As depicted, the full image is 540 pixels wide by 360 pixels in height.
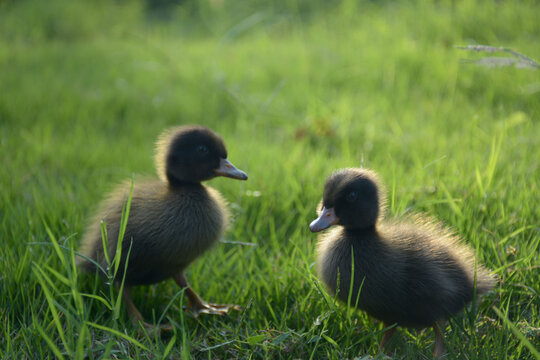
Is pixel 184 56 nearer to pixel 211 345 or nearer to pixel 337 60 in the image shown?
pixel 337 60

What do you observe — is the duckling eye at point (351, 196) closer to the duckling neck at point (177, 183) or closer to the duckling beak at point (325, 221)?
the duckling beak at point (325, 221)

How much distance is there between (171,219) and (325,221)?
0.95m

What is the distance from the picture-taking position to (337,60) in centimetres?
757

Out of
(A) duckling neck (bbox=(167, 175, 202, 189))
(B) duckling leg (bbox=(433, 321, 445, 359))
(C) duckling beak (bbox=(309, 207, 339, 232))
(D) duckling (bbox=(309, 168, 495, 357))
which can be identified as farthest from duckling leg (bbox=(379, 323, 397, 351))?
(A) duckling neck (bbox=(167, 175, 202, 189))

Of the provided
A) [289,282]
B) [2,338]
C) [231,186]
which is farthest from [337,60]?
[2,338]

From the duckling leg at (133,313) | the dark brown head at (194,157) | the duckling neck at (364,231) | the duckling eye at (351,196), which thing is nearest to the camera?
the duckling eye at (351,196)

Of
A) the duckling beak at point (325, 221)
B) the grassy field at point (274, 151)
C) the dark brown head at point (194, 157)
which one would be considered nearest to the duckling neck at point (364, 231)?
the duckling beak at point (325, 221)

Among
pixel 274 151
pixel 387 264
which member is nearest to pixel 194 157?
pixel 387 264

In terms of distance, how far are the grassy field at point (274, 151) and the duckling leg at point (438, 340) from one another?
0.06 metres

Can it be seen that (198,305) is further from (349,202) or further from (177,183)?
(349,202)

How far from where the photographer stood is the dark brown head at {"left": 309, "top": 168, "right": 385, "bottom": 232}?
2.76 metres

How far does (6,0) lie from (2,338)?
37.7 ft

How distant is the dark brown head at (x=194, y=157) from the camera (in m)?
3.33

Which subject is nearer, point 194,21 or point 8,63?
point 8,63
